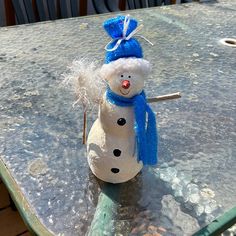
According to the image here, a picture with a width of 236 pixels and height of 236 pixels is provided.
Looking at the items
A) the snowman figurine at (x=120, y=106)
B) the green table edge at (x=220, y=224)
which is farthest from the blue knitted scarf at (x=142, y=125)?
the green table edge at (x=220, y=224)

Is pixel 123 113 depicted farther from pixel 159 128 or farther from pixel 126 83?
pixel 159 128

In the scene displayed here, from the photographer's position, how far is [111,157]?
593 mm

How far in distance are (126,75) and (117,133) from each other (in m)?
0.09

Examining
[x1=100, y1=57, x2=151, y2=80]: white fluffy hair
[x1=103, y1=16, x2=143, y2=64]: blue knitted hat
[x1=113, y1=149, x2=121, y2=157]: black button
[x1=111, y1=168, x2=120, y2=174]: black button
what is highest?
[x1=103, y1=16, x2=143, y2=64]: blue knitted hat

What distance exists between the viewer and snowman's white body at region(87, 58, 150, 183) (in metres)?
0.55

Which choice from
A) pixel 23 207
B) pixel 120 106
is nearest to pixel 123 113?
pixel 120 106

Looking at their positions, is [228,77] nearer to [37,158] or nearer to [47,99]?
[47,99]

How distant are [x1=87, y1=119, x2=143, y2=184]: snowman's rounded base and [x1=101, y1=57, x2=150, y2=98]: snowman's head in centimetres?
8

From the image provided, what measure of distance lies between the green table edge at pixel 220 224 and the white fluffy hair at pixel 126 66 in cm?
26

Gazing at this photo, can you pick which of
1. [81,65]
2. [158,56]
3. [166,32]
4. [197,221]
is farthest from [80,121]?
[166,32]

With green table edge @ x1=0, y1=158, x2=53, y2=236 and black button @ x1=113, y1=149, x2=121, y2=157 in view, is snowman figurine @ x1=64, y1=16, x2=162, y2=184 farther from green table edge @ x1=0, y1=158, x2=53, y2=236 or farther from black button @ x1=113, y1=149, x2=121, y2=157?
green table edge @ x1=0, y1=158, x2=53, y2=236

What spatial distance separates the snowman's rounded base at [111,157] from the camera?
0.59m

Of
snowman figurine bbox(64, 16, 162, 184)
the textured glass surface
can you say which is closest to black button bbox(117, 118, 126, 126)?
snowman figurine bbox(64, 16, 162, 184)

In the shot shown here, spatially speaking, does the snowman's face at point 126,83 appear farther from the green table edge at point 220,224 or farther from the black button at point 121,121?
the green table edge at point 220,224
